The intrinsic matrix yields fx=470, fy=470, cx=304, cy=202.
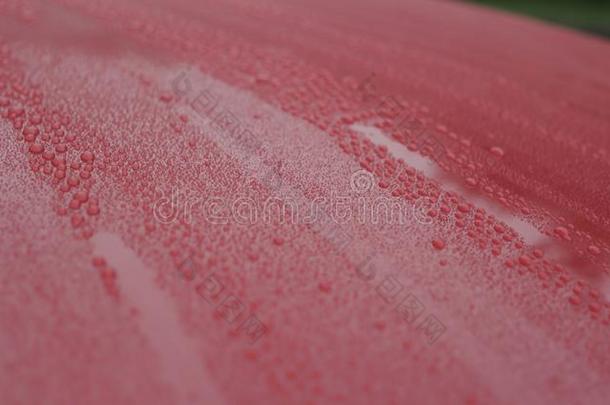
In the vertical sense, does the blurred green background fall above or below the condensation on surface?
above

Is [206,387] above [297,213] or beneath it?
beneath

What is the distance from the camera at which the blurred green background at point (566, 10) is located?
213cm

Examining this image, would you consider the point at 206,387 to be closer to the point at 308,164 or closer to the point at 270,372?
the point at 270,372

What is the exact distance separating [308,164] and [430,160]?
278mm

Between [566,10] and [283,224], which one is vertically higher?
[566,10]

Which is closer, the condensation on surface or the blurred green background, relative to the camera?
the condensation on surface

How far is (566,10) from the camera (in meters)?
2.26

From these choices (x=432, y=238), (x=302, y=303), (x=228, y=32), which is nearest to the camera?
(x=302, y=303)

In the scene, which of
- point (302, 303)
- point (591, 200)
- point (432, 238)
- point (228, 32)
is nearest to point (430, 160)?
point (432, 238)

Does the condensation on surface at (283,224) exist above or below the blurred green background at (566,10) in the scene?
below

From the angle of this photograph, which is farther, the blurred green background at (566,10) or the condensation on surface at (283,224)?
the blurred green background at (566,10)

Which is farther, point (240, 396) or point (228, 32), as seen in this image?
point (228, 32)

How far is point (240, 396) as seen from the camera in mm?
638

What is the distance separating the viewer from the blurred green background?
213 centimetres
